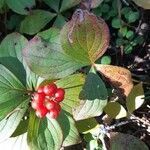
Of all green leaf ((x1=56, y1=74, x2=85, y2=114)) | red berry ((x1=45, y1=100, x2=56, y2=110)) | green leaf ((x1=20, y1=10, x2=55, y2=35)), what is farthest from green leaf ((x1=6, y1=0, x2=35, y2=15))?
red berry ((x1=45, y1=100, x2=56, y2=110))

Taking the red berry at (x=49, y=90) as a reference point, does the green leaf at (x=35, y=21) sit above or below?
above

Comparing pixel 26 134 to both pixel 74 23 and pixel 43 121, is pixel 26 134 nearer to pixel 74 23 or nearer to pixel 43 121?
pixel 43 121

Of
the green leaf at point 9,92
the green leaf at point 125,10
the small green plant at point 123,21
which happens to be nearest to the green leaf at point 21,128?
the green leaf at point 9,92

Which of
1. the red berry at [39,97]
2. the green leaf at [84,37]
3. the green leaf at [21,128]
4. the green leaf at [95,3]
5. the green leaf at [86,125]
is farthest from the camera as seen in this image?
the green leaf at [86,125]

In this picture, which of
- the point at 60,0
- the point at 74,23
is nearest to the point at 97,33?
the point at 74,23

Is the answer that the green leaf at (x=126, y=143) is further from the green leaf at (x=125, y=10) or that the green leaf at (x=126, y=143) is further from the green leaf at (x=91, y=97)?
the green leaf at (x=125, y=10)

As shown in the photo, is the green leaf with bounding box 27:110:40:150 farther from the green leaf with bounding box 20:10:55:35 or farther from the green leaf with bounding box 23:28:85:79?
the green leaf with bounding box 20:10:55:35
